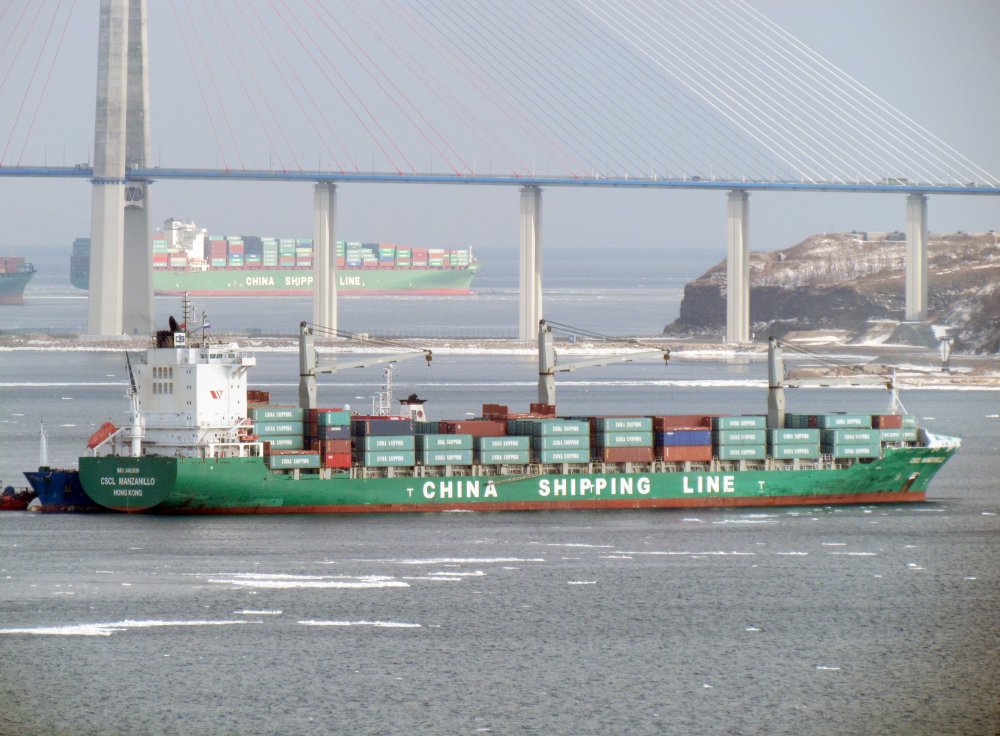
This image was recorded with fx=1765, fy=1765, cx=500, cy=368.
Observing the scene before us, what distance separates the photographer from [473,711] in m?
30.2

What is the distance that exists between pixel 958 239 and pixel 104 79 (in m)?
76.9

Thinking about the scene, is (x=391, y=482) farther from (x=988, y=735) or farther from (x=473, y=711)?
(x=988, y=735)

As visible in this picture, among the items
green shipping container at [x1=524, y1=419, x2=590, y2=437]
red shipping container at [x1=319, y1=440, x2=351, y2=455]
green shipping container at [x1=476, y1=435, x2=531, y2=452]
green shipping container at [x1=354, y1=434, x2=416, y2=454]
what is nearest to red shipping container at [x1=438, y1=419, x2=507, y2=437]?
green shipping container at [x1=476, y1=435, x2=531, y2=452]

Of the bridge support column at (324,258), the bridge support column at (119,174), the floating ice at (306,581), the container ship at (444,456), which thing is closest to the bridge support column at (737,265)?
the bridge support column at (324,258)

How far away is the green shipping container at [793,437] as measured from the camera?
172 ft

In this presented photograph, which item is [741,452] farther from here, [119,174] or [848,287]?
[848,287]

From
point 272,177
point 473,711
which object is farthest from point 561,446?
point 272,177

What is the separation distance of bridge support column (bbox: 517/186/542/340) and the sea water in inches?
2736

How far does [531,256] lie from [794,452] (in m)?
70.0

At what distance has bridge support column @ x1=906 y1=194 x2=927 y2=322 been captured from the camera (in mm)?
121500

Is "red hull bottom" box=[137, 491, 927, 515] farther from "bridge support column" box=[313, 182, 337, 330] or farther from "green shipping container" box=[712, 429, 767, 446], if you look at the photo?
"bridge support column" box=[313, 182, 337, 330]

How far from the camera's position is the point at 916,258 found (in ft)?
406

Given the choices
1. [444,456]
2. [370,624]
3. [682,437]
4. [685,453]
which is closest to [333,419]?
[444,456]

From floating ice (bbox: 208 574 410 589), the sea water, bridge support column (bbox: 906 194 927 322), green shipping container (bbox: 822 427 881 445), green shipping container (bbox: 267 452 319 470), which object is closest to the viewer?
the sea water
